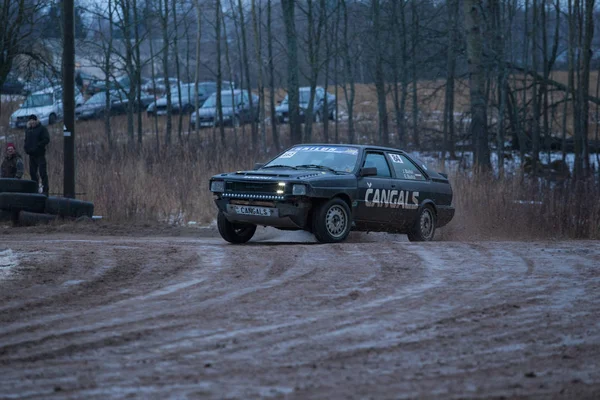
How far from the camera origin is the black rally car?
37.7ft

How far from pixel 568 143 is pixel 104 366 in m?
32.5

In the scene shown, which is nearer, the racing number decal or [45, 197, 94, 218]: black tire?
the racing number decal

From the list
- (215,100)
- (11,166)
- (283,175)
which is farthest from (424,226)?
(215,100)

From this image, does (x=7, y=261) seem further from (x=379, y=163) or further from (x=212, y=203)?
(x=212, y=203)

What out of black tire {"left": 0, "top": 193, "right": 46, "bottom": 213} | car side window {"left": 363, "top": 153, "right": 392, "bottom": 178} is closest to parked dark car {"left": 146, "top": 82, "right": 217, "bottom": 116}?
black tire {"left": 0, "top": 193, "right": 46, "bottom": 213}

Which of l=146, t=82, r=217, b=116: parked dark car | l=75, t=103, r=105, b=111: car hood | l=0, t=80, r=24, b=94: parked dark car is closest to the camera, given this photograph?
l=0, t=80, r=24, b=94: parked dark car

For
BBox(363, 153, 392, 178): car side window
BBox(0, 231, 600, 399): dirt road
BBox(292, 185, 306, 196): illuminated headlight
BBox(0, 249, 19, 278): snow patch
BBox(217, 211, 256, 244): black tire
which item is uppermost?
BBox(363, 153, 392, 178): car side window

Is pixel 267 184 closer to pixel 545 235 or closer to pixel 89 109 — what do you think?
pixel 545 235

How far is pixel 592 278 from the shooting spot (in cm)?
893

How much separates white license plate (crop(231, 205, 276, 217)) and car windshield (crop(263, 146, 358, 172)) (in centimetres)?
111

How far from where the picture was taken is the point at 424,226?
13.6 meters

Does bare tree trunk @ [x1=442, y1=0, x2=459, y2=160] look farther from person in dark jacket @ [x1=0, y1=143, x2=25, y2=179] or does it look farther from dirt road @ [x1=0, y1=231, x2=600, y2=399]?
dirt road @ [x1=0, y1=231, x2=600, y2=399]

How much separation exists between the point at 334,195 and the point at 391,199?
54.1 inches

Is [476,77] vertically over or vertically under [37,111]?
under
